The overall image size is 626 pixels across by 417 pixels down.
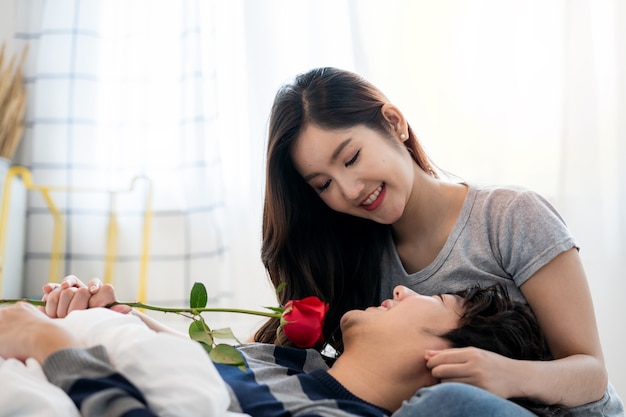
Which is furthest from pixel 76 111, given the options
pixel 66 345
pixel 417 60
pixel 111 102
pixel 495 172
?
pixel 66 345

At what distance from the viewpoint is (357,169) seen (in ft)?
4.63

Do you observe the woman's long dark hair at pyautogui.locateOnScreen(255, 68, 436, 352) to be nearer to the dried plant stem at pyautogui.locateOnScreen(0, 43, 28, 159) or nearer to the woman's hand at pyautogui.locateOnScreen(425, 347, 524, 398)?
the woman's hand at pyautogui.locateOnScreen(425, 347, 524, 398)

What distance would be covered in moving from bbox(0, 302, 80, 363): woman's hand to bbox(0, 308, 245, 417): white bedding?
2cm

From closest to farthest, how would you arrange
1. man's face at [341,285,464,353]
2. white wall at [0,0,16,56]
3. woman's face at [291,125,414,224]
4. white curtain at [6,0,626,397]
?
man's face at [341,285,464,353] → woman's face at [291,125,414,224] → white curtain at [6,0,626,397] → white wall at [0,0,16,56]

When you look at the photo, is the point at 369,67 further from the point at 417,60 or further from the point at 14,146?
the point at 14,146

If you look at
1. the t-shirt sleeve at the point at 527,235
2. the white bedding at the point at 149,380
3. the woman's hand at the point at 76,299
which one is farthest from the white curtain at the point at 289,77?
the white bedding at the point at 149,380

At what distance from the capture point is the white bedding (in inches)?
31.7

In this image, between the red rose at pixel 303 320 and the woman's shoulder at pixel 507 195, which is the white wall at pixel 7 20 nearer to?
the woman's shoulder at pixel 507 195

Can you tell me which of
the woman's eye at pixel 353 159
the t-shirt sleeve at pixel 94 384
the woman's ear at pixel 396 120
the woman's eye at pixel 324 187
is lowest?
the t-shirt sleeve at pixel 94 384

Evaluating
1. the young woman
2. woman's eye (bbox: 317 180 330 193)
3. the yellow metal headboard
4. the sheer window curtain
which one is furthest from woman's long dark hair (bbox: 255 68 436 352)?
the yellow metal headboard

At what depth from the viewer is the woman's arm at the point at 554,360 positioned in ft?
3.53

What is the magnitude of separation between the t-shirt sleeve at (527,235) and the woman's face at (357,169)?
Answer: 0.21 metres

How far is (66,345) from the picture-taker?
3.10ft

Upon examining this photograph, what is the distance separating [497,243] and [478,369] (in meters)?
0.43
